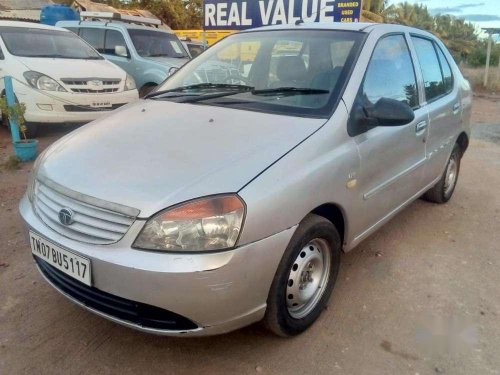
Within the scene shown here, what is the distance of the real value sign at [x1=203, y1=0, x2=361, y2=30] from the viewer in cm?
1004

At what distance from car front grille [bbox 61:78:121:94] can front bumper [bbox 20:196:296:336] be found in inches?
201

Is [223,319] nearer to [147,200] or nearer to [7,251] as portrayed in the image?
[147,200]

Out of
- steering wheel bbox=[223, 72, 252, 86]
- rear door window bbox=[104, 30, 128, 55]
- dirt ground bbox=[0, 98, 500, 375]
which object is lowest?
dirt ground bbox=[0, 98, 500, 375]

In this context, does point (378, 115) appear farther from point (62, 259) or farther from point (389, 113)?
point (62, 259)

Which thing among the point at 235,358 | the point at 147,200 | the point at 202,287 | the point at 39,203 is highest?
the point at 147,200

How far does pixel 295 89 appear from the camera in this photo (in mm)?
2869

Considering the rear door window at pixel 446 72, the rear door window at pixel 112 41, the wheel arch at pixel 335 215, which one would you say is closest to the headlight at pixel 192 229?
the wheel arch at pixel 335 215

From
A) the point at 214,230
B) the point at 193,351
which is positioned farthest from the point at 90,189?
the point at 193,351

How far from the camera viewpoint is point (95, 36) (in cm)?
995

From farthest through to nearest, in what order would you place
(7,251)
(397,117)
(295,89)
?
(7,251), (295,89), (397,117)

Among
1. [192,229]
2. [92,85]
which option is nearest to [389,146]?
[192,229]

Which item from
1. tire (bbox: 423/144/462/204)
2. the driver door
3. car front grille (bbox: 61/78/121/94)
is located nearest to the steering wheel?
the driver door

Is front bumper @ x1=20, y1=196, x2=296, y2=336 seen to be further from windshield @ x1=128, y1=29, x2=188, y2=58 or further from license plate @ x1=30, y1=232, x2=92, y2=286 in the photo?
windshield @ x1=128, y1=29, x2=188, y2=58

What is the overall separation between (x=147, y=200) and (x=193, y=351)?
3.10 feet
